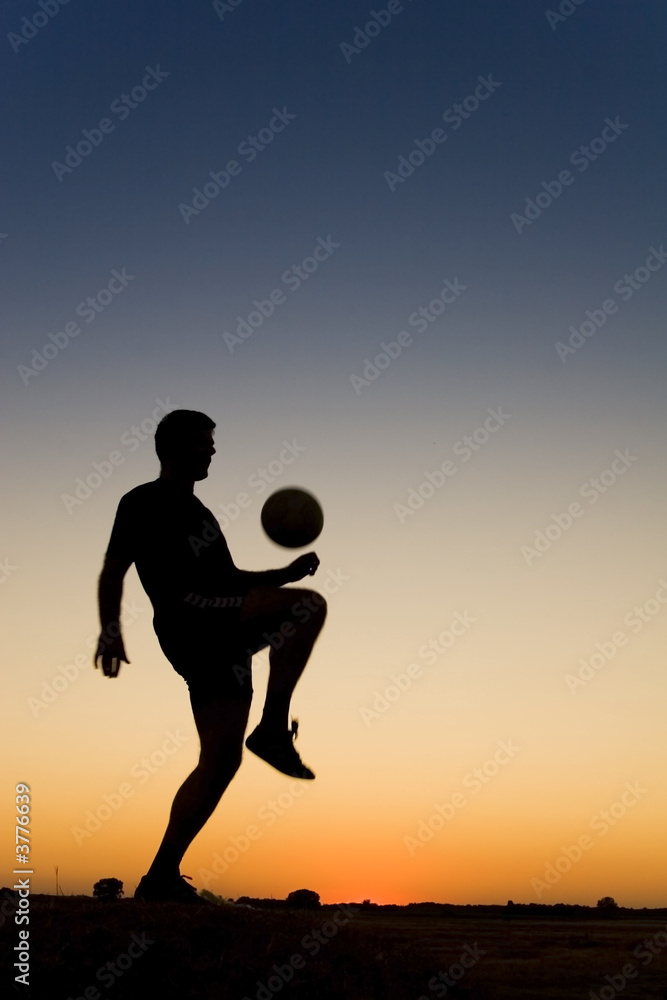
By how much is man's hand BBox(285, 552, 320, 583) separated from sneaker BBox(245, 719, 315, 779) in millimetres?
1196

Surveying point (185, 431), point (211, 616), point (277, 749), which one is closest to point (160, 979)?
point (277, 749)

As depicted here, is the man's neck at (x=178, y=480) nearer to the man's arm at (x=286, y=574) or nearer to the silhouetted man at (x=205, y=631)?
the silhouetted man at (x=205, y=631)

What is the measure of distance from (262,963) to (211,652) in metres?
2.28

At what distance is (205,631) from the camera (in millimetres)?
7047

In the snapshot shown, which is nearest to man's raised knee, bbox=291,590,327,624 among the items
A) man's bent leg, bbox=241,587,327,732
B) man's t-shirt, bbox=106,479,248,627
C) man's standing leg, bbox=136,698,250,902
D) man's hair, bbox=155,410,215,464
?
man's bent leg, bbox=241,587,327,732

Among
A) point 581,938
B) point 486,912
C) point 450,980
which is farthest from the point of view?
point 486,912

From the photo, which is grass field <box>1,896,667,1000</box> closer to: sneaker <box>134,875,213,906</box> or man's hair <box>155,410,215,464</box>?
sneaker <box>134,875,213,906</box>

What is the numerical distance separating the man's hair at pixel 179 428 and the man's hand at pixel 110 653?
158 centimetres

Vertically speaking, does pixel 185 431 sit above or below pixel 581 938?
above

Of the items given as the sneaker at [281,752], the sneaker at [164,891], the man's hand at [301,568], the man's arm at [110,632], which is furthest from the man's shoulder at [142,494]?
the sneaker at [164,891]

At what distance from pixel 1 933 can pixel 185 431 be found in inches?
156

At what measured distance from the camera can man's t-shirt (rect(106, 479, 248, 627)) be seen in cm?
710

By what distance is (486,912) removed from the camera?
1641 cm

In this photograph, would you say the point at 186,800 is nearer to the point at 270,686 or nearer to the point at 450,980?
the point at 270,686
